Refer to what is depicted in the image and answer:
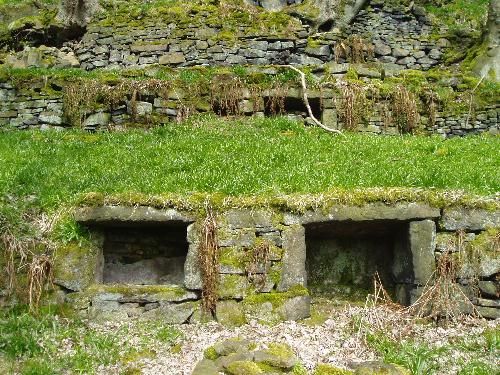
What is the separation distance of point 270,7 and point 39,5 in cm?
725

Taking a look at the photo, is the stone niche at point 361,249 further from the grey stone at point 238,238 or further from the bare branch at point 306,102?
the bare branch at point 306,102

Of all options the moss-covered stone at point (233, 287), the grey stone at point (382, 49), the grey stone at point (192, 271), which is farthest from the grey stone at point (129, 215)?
the grey stone at point (382, 49)

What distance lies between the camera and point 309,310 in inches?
251

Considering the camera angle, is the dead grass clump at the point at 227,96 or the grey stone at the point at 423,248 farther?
the dead grass clump at the point at 227,96

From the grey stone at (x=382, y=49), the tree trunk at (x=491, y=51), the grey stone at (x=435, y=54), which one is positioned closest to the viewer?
the tree trunk at (x=491, y=51)

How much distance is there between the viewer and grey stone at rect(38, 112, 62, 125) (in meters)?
11.3

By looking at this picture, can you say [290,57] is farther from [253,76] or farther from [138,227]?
[138,227]

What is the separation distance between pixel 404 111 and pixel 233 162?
4756 millimetres

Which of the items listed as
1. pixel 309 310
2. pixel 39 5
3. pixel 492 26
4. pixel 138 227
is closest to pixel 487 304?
pixel 309 310

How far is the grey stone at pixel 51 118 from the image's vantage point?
37.2ft

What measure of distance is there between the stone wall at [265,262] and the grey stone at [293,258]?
1 cm

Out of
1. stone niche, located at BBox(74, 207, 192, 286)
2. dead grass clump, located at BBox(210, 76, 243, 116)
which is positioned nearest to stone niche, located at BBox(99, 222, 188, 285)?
stone niche, located at BBox(74, 207, 192, 286)

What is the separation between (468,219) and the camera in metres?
6.53

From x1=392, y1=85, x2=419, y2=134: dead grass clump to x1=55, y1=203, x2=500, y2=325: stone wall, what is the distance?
4.96 m
